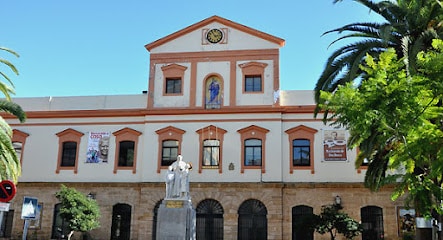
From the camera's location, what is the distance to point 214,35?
30.2 metres

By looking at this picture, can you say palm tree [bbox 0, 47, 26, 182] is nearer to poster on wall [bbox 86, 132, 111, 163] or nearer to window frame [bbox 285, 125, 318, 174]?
poster on wall [bbox 86, 132, 111, 163]

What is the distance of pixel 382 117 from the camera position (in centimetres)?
1288

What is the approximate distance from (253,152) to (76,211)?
10.2m

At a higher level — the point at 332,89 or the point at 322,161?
the point at 332,89

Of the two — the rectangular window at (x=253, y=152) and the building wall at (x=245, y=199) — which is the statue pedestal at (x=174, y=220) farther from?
the rectangular window at (x=253, y=152)

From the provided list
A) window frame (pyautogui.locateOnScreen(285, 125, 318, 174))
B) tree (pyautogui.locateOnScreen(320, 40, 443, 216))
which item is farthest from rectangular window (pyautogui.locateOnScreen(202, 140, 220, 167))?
tree (pyautogui.locateOnScreen(320, 40, 443, 216))

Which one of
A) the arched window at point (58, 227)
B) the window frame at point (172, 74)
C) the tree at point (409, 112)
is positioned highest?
the window frame at point (172, 74)

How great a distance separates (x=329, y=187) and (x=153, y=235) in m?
10.2

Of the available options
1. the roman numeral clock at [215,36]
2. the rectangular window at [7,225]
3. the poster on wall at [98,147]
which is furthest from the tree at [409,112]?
the rectangular window at [7,225]

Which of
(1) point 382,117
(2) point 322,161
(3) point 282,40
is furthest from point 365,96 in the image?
(3) point 282,40

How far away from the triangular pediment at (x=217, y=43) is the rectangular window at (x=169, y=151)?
585 cm

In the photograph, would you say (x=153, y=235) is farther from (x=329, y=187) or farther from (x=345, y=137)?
→ (x=345, y=137)

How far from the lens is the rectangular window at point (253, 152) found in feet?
92.1

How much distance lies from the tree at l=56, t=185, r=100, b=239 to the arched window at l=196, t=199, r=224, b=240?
19.2 feet
